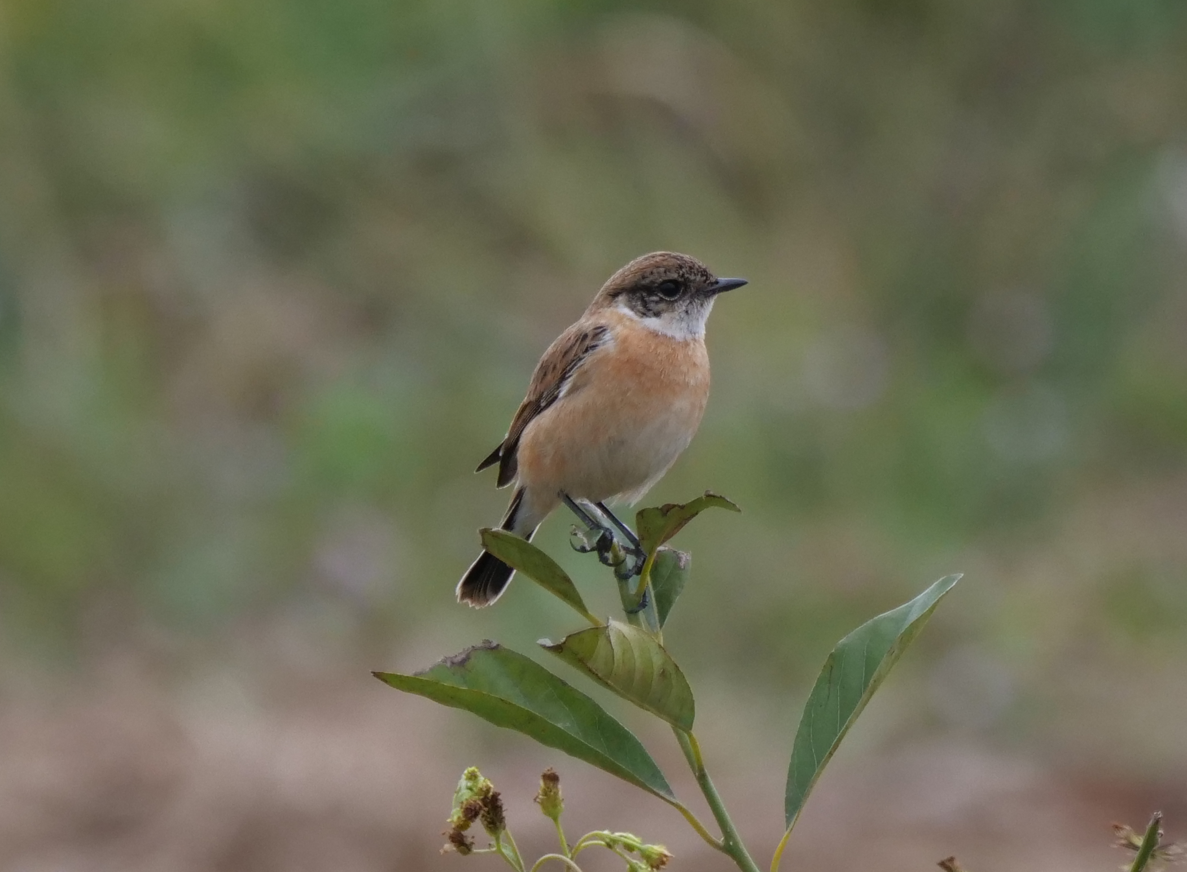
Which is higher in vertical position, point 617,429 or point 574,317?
point 574,317

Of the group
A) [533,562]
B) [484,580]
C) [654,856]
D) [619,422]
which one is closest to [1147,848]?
[654,856]

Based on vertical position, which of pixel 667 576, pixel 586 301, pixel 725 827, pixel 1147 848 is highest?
pixel 586 301

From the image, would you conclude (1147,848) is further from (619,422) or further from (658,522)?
→ (619,422)

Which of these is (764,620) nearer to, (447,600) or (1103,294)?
(447,600)

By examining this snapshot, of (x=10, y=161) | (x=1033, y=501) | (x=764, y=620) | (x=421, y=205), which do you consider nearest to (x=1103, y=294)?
(x=1033, y=501)

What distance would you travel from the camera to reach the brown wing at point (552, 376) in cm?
450

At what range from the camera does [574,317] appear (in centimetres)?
998

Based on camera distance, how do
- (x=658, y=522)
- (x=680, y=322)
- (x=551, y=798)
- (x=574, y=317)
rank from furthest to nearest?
1. (x=574, y=317)
2. (x=680, y=322)
3. (x=658, y=522)
4. (x=551, y=798)

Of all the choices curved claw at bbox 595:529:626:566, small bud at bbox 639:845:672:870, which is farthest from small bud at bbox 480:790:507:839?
curved claw at bbox 595:529:626:566

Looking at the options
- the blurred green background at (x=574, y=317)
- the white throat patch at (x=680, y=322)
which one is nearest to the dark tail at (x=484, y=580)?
the white throat patch at (x=680, y=322)

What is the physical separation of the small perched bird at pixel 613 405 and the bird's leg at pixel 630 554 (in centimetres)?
2

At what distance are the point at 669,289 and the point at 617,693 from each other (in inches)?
113

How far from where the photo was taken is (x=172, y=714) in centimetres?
721

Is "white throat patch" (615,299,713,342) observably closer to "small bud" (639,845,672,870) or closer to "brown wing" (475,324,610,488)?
"brown wing" (475,324,610,488)
